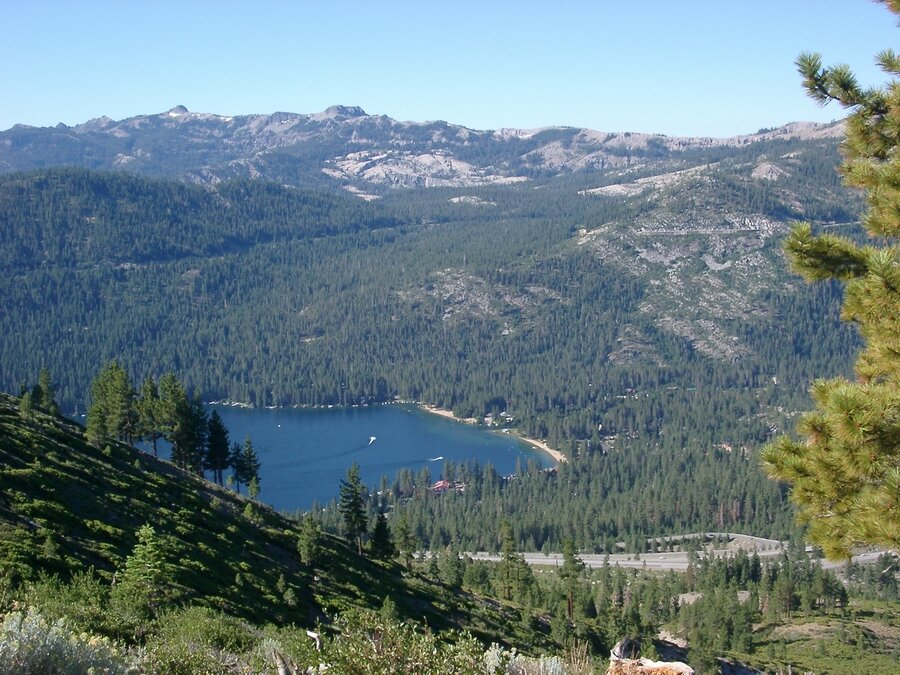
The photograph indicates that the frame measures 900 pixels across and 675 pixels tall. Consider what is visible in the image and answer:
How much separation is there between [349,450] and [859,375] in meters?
157

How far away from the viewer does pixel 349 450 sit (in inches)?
6521

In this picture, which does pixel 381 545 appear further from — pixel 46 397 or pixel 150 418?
pixel 46 397

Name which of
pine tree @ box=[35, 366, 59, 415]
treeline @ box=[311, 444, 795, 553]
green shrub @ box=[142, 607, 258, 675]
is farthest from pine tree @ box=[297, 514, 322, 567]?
treeline @ box=[311, 444, 795, 553]

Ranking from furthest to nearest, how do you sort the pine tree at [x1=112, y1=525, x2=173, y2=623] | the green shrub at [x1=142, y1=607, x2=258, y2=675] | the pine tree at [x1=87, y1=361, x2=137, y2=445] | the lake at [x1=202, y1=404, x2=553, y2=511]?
the lake at [x1=202, y1=404, x2=553, y2=511], the pine tree at [x1=87, y1=361, x2=137, y2=445], the pine tree at [x1=112, y1=525, x2=173, y2=623], the green shrub at [x1=142, y1=607, x2=258, y2=675]

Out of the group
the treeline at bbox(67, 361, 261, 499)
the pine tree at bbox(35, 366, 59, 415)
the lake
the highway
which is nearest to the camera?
the pine tree at bbox(35, 366, 59, 415)

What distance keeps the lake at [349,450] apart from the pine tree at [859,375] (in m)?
118

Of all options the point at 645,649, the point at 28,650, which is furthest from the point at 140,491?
the point at 28,650

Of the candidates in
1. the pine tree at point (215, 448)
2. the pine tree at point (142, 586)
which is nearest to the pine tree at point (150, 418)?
the pine tree at point (215, 448)

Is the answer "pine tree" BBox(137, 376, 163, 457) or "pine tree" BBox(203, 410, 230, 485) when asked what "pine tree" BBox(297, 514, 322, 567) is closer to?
"pine tree" BBox(137, 376, 163, 457)

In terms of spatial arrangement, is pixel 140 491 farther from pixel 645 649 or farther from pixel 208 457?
pixel 645 649

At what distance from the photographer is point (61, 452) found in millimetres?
43594

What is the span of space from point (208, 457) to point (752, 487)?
9562 centimetres

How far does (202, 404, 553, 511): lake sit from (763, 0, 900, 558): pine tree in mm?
118316

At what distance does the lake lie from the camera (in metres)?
140
